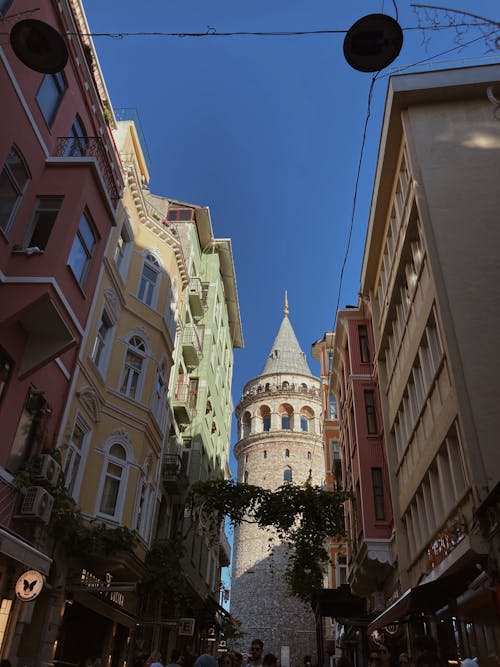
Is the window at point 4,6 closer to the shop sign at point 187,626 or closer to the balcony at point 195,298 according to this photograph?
the balcony at point 195,298

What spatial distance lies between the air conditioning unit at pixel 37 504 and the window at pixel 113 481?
4452mm

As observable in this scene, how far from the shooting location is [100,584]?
14891 millimetres

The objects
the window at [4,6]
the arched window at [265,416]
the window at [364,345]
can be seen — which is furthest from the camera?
the arched window at [265,416]

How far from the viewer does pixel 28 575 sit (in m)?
10.1

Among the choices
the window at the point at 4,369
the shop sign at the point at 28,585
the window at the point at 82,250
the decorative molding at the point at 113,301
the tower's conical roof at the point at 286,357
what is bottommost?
the shop sign at the point at 28,585

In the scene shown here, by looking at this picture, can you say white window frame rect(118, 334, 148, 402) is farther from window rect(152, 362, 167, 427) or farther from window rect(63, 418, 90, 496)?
window rect(63, 418, 90, 496)

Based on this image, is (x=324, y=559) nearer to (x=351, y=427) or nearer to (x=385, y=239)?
(x=351, y=427)

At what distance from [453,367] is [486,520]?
304 centimetres

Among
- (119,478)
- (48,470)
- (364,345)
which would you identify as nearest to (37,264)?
(48,470)

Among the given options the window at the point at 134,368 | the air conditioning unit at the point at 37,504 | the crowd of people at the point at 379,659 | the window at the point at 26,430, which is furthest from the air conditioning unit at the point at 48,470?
the window at the point at 134,368

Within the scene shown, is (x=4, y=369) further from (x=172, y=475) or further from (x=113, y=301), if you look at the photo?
(x=172, y=475)

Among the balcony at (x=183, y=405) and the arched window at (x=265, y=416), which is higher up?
the arched window at (x=265, y=416)

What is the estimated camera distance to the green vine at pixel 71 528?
11898 millimetres

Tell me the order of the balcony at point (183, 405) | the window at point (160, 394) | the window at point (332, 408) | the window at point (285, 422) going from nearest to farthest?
the window at point (160, 394)
the balcony at point (183, 405)
the window at point (332, 408)
the window at point (285, 422)
